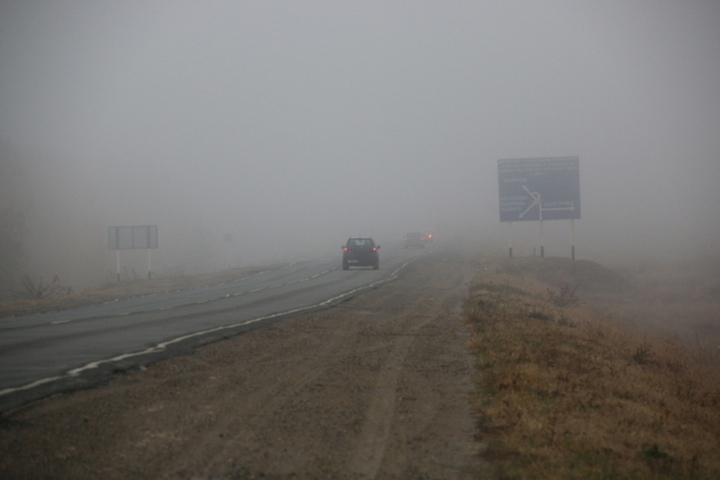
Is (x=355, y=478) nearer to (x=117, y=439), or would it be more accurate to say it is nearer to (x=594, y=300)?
(x=117, y=439)

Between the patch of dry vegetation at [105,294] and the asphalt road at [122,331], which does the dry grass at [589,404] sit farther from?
the patch of dry vegetation at [105,294]

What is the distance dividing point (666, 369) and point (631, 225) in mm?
99673

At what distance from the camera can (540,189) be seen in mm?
43844

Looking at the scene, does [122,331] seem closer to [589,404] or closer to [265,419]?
[265,419]

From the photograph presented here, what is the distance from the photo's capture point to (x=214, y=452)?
6.24m

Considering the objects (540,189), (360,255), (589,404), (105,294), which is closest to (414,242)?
(540,189)

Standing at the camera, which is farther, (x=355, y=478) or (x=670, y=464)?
(x=670, y=464)

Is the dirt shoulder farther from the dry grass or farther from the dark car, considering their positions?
the dark car

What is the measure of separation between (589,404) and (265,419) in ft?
13.9

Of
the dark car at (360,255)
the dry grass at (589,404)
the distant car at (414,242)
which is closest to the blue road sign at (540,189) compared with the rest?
the dark car at (360,255)

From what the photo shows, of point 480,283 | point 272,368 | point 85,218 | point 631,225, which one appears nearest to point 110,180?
point 85,218

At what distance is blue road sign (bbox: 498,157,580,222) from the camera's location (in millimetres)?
43438

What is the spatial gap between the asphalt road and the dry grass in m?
5.43

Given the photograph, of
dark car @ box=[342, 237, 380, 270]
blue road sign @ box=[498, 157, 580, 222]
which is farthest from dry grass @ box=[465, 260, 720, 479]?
blue road sign @ box=[498, 157, 580, 222]
